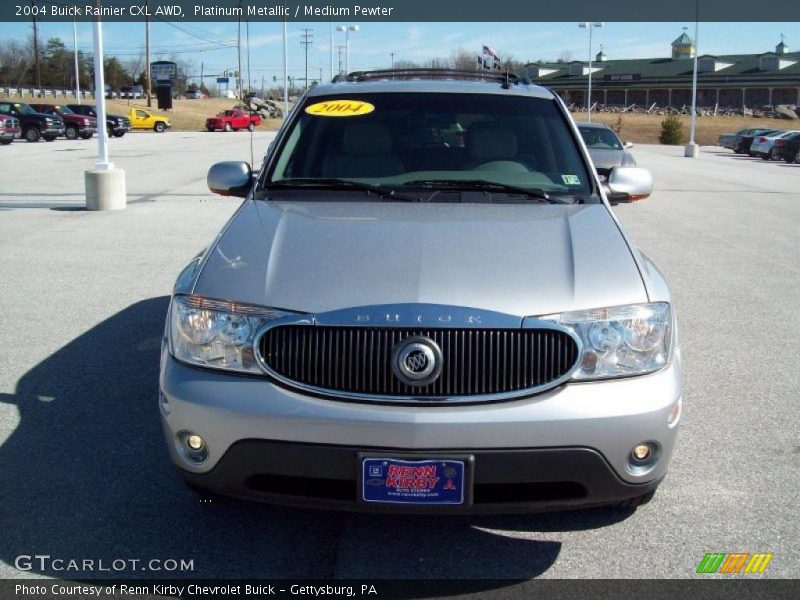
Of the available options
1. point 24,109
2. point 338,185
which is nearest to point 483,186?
point 338,185

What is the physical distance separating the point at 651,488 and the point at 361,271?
1312 millimetres

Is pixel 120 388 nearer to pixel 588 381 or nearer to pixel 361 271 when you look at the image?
pixel 361 271

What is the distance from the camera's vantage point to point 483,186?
439 cm

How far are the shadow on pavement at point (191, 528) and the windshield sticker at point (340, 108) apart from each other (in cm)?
196

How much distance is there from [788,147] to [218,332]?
133ft

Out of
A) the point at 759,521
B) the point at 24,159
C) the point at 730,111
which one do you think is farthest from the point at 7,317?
the point at 730,111

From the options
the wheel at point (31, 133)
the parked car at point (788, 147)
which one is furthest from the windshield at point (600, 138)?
the wheel at point (31, 133)

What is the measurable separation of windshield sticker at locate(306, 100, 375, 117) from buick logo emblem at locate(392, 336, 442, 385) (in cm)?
222

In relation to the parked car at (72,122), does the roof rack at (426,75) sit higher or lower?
higher

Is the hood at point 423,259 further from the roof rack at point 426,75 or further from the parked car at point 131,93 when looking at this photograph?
the parked car at point 131,93

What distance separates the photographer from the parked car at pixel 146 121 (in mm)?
58250

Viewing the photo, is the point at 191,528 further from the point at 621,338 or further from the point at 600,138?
the point at 600,138

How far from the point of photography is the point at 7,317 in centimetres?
705

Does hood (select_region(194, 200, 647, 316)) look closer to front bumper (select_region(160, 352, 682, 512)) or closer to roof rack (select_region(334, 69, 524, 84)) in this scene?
front bumper (select_region(160, 352, 682, 512))
